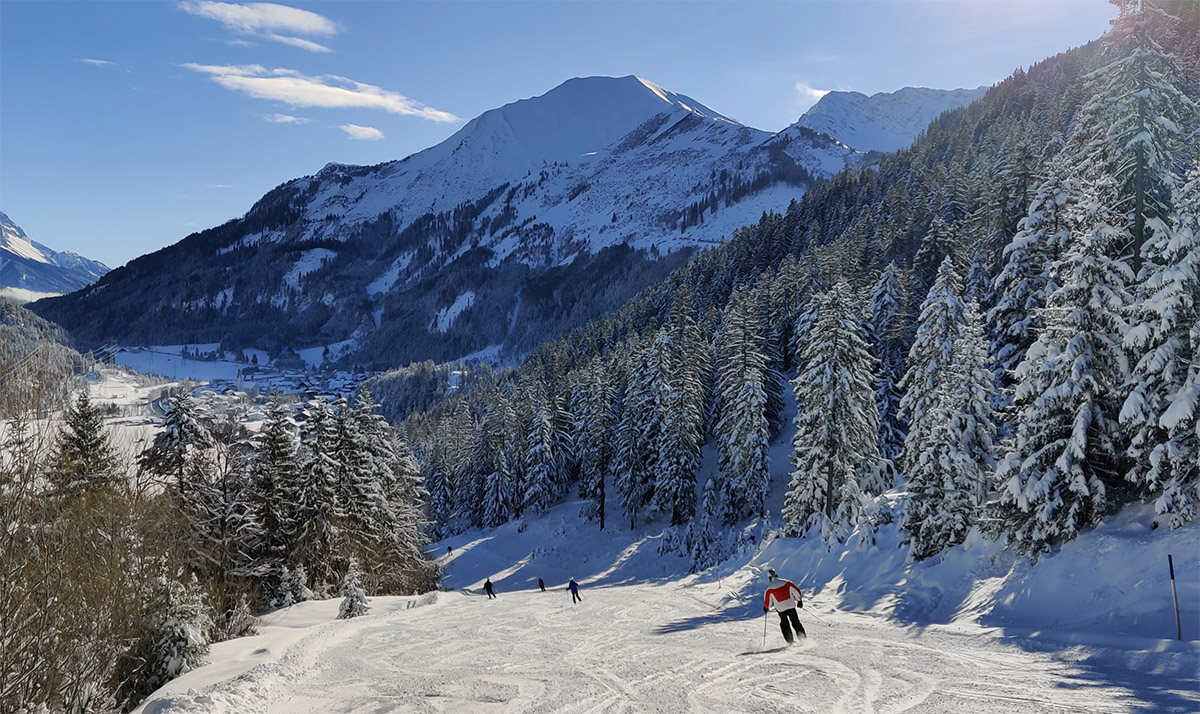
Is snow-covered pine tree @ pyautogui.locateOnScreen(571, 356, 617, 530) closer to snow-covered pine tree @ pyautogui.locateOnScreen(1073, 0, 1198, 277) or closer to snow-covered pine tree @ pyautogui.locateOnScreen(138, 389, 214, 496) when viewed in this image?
snow-covered pine tree @ pyautogui.locateOnScreen(138, 389, 214, 496)

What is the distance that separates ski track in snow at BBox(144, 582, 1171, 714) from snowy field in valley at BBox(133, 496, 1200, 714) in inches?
2.0

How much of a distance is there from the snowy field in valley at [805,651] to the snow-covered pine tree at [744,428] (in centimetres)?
1987

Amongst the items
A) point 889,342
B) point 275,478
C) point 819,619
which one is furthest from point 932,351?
point 275,478

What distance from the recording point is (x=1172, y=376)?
15.0 meters

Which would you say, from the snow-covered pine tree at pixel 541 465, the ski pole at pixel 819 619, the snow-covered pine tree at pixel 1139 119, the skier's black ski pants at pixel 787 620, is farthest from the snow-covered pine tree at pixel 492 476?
the snow-covered pine tree at pixel 1139 119

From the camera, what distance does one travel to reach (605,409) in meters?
57.2

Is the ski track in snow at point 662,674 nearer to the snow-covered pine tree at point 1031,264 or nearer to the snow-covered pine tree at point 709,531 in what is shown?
the snow-covered pine tree at point 1031,264

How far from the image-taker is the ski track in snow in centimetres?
1047

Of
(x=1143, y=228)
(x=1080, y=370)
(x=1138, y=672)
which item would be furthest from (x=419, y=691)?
(x=1143, y=228)

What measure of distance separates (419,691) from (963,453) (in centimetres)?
1914

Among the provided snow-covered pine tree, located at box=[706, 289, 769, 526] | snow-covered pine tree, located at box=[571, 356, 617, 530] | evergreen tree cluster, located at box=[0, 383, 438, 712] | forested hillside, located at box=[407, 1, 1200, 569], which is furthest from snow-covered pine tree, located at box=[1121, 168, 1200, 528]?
snow-covered pine tree, located at box=[571, 356, 617, 530]

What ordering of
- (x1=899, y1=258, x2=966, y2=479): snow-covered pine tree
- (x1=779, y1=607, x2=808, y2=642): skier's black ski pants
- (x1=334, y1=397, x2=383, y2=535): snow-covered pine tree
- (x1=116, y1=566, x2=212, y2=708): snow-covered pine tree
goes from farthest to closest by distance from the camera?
(x1=334, y1=397, x2=383, y2=535): snow-covered pine tree < (x1=899, y1=258, x2=966, y2=479): snow-covered pine tree < (x1=116, y1=566, x2=212, y2=708): snow-covered pine tree < (x1=779, y1=607, x2=808, y2=642): skier's black ski pants

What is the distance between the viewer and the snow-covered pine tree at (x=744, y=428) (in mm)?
43500

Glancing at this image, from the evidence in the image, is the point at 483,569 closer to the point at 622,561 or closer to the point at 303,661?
the point at 622,561
